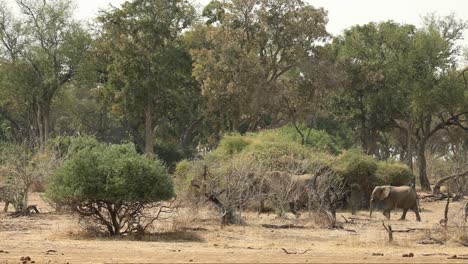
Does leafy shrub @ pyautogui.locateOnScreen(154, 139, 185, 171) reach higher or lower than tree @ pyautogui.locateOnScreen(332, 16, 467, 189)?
lower

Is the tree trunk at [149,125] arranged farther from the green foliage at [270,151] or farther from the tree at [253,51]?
the green foliage at [270,151]

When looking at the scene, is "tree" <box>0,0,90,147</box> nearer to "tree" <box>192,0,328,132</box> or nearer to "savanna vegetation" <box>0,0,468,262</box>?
"savanna vegetation" <box>0,0,468,262</box>

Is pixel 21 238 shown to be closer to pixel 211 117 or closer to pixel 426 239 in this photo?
pixel 426 239

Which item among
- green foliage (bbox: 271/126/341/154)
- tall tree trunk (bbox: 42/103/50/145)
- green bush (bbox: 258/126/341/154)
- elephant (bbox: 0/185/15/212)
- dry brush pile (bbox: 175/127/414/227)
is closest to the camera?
dry brush pile (bbox: 175/127/414/227)

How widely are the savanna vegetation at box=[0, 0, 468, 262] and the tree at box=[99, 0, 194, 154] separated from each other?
3.7 inches

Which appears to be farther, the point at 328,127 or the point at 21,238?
the point at 328,127

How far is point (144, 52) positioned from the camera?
54000mm

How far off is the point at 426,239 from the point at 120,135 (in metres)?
52.7

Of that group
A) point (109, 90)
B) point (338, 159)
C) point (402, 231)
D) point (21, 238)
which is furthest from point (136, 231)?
point (109, 90)

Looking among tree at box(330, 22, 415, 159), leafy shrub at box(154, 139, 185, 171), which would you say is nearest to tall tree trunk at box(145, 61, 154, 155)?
leafy shrub at box(154, 139, 185, 171)

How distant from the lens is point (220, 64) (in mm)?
47781

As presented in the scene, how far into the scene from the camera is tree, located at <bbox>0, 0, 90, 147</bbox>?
56.8 m

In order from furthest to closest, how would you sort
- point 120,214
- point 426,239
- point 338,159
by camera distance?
point 338,159
point 120,214
point 426,239

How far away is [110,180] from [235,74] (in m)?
26.8
